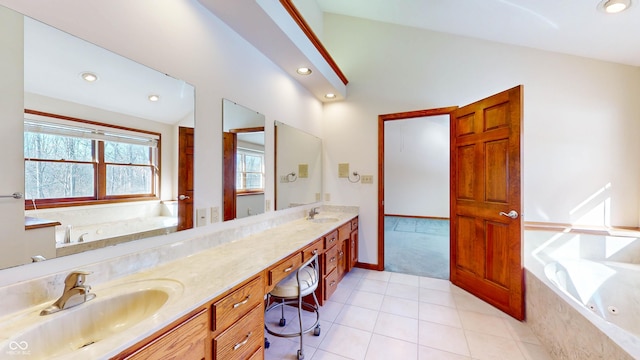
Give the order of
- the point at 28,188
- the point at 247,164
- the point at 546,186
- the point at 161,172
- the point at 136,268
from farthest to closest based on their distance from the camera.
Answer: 1. the point at 546,186
2. the point at 247,164
3. the point at 161,172
4. the point at 136,268
5. the point at 28,188

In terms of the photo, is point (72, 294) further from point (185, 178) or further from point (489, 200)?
point (489, 200)

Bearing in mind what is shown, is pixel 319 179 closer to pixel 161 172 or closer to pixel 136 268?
pixel 161 172

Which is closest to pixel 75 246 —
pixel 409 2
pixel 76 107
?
pixel 76 107

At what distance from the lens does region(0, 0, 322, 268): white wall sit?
2.87ft

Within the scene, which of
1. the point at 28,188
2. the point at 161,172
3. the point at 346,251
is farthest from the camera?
the point at 346,251

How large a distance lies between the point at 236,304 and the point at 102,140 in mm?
1003

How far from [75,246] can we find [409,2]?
10.8 ft

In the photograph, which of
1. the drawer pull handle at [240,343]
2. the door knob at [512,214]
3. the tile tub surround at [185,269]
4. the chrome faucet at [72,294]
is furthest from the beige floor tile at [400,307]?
the chrome faucet at [72,294]

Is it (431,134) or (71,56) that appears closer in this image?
(71,56)

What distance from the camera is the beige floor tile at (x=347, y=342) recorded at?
5.73 ft

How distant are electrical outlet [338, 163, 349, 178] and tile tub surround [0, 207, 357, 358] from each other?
145cm

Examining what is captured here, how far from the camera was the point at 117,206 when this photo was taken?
1.21 meters

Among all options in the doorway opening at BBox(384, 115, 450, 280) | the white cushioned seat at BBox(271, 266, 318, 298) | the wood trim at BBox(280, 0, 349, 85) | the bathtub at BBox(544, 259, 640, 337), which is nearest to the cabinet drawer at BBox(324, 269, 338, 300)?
the white cushioned seat at BBox(271, 266, 318, 298)

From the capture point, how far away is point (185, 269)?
1.25 metres
